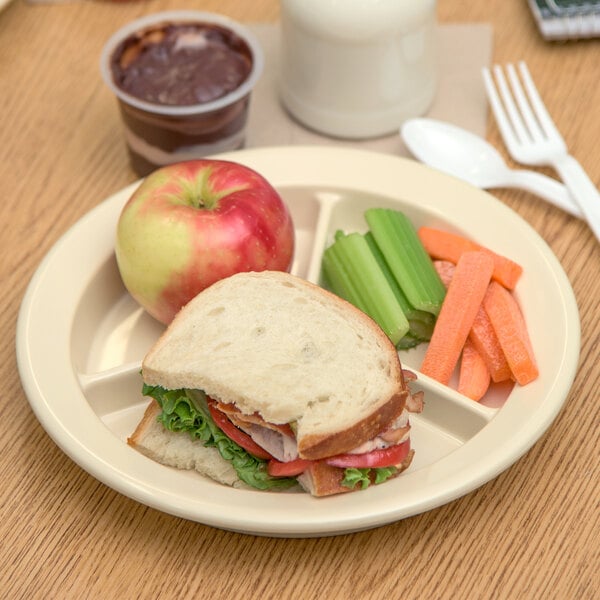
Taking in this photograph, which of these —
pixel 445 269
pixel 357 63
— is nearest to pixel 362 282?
pixel 445 269

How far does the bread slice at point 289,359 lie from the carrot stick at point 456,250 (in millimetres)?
294

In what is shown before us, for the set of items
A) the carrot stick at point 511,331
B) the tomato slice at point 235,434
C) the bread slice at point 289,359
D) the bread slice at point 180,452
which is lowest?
the bread slice at point 180,452

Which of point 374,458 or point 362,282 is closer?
point 374,458

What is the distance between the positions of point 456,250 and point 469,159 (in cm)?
33

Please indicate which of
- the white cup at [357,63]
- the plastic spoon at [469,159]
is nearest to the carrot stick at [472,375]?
the plastic spoon at [469,159]

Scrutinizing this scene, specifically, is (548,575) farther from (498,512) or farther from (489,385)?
(489,385)

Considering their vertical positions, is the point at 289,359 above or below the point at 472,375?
above

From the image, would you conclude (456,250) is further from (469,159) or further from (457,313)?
(469,159)

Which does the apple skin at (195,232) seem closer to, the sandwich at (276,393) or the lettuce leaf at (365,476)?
the sandwich at (276,393)

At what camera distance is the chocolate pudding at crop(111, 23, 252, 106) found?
1.80 m

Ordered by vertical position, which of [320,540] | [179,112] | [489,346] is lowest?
[320,540]

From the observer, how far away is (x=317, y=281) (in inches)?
63.2

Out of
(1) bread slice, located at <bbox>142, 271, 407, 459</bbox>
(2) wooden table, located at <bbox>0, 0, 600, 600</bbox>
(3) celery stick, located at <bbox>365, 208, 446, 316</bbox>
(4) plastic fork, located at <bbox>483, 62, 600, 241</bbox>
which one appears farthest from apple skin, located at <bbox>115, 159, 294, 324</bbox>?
(4) plastic fork, located at <bbox>483, 62, 600, 241</bbox>

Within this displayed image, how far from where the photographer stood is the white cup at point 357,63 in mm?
1807
